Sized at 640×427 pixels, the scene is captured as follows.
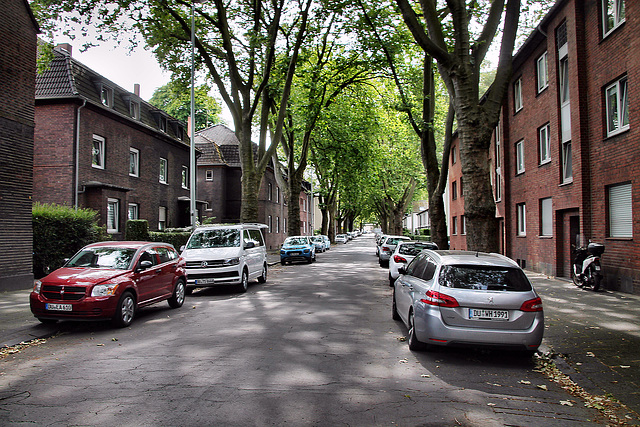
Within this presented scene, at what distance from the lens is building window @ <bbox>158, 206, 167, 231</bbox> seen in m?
29.9

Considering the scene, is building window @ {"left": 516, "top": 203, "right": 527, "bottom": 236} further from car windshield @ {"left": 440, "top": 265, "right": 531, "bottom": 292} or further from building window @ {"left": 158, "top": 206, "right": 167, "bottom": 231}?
building window @ {"left": 158, "top": 206, "right": 167, "bottom": 231}

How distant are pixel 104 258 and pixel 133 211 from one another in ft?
60.2

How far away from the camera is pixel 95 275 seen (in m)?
8.68

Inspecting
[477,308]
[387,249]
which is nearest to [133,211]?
[387,249]

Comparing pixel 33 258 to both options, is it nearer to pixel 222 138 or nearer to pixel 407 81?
pixel 407 81

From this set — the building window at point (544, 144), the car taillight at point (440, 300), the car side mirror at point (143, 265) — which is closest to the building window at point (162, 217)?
the car side mirror at point (143, 265)

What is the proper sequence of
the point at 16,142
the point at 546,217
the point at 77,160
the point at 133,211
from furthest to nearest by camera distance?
the point at 133,211, the point at 77,160, the point at 546,217, the point at 16,142

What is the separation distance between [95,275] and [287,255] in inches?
739

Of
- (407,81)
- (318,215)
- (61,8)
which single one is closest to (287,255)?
A: (407,81)

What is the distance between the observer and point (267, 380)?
212 inches

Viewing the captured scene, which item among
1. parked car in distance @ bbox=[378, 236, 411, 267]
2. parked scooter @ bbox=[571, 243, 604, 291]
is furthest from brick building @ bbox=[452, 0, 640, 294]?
parked car in distance @ bbox=[378, 236, 411, 267]

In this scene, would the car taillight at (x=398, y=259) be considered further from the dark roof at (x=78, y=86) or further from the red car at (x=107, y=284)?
the dark roof at (x=78, y=86)

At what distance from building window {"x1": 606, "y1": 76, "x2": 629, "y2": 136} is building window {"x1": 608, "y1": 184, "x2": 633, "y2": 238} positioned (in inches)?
61.0

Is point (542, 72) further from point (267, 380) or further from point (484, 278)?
point (267, 380)
